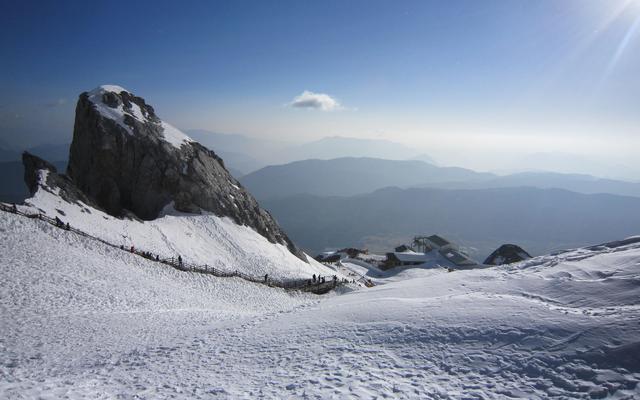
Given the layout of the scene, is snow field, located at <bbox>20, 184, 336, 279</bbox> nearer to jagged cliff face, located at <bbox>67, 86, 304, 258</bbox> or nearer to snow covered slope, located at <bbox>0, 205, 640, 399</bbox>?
jagged cliff face, located at <bbox>67, 86, 304, 258</bbox>

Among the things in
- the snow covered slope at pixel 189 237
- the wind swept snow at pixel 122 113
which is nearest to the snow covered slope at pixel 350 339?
the snow covered slope at pixel 189 237

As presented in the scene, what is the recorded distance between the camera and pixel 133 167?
49.5 meters

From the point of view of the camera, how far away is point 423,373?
11164 mm

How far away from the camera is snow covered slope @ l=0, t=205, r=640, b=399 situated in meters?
10.4

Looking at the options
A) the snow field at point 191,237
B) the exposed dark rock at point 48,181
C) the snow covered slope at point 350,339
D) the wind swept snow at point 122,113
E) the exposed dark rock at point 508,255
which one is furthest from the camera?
the exposed dark rock at point 508,255

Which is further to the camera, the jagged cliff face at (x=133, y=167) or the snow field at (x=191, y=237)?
the jagged cliff face at (x=133, y=167)

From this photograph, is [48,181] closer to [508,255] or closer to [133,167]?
[133,167]

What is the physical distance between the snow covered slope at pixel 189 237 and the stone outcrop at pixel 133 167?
2.99 m

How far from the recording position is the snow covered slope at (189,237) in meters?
34.1

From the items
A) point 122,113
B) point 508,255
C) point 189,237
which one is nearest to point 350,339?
point 189,237

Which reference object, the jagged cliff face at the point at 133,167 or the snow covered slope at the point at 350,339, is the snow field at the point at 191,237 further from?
the snow covered slope at the point at 350,339

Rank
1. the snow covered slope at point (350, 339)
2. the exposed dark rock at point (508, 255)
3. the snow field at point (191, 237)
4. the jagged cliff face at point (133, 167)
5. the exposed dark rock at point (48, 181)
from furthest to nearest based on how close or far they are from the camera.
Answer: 1. the exposed dark rock at point (508, 255)
2. the jagged cliff face at point (133, 167)
3. the exposed dark rock at point (48, 181)
4. the snow field at point (191, 237)
5. the snow covered slope at point (350, 339)

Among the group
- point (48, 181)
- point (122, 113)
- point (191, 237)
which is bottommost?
point (191, 237)

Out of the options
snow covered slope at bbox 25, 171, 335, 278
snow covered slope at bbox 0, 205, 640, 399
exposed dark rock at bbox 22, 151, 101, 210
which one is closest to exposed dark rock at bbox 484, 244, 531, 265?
snow covered slope at bbox 25, 171, 335, 278
